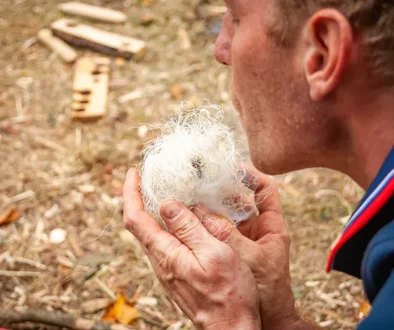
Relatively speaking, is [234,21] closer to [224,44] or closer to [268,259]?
[224,44]

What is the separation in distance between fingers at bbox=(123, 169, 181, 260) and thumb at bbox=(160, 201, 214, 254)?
2 centimetres

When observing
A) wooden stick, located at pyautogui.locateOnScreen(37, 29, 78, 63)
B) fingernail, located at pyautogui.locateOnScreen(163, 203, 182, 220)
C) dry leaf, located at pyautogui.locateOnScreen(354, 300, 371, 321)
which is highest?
fingernail, located at pyautogui.locateOnScreen(163, 203, 182, 220)

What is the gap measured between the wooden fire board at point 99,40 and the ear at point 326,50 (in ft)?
6.84

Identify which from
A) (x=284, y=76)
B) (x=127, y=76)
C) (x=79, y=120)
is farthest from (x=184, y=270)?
(x=127, y=76)

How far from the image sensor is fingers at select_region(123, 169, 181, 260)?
1121 mm

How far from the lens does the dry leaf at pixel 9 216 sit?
2018 millimetres

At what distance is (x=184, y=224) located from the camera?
3.61 feet

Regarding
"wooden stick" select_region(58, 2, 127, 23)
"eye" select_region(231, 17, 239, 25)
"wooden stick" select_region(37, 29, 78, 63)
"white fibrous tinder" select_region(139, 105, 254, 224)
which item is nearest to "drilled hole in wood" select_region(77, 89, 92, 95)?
"wooden stick" select_region(37, 29, 78, 63)

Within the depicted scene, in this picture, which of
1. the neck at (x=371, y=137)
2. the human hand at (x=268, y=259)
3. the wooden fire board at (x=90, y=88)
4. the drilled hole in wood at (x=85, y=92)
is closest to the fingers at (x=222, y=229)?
the human hand at (x=268, y=259)

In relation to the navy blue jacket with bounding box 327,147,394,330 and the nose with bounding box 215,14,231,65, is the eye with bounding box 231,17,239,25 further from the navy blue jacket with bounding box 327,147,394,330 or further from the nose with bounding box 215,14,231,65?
the navy blue jacket with bounding box 327,147,394,330

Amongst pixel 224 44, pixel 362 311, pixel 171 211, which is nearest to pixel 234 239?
pixel 171 211

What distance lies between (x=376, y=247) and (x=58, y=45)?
2.39m

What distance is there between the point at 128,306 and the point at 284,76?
3.55 ft

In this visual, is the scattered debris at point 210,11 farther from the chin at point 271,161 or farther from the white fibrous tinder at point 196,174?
the chin at point 271,161
